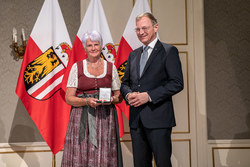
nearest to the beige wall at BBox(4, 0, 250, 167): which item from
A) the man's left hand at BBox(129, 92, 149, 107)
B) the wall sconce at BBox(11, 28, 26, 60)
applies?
the wall sconce at BBox(11, 28, 26, 60)

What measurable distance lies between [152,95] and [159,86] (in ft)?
0.33

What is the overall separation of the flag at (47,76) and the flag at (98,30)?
0.13 metres

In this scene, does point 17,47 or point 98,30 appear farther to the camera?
point 17,47

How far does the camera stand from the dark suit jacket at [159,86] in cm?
181

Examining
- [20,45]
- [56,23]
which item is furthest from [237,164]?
[20,45]

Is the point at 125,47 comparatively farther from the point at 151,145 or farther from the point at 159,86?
the point at 151,145

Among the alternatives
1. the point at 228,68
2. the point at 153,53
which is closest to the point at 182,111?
the point at 228,68

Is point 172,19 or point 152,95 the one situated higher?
point 172,19

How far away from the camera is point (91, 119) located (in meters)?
2.03

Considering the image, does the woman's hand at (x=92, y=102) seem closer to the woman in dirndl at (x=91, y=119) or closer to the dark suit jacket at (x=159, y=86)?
the woman in dirndl at (x=91, y=119)

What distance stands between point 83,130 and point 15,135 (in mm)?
1700

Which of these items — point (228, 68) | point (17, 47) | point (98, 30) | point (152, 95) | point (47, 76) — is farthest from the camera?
point (228, 68)

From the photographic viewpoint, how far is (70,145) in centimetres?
202

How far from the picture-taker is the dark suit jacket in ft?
5.95
